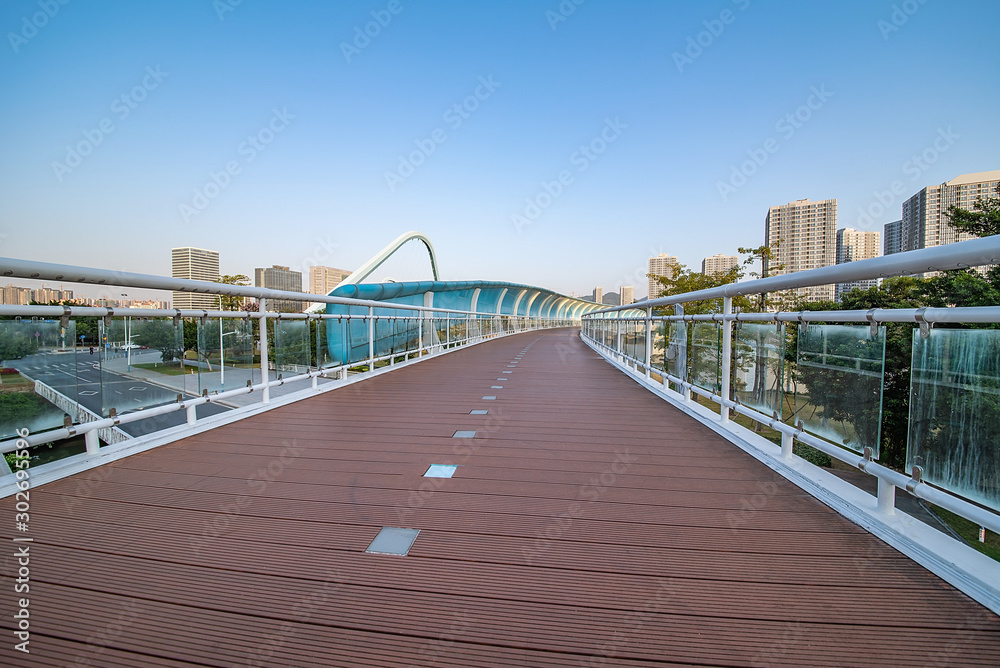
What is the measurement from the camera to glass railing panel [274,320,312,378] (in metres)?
4.51

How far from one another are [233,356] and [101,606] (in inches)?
111

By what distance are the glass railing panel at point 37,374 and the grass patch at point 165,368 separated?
1.36 feet

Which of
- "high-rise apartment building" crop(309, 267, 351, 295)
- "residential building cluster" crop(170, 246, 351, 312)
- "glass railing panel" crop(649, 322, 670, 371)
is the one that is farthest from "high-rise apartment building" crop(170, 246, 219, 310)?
"glass railing panel" crop(649, 322, 670, 371)

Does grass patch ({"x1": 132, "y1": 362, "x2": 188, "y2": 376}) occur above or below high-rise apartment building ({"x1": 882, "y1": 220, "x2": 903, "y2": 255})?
below

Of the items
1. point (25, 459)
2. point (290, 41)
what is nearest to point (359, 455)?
point (25, 459)

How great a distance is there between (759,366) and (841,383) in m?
0.82

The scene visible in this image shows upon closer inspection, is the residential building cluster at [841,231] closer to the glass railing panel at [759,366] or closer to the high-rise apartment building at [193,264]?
the glass railing panel at [759,366]

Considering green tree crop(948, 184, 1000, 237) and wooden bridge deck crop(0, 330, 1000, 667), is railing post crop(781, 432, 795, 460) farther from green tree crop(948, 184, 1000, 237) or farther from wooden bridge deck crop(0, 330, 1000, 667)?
green tree crop(948, 184, 1000, 237)

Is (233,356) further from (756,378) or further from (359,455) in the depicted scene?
(756,378)

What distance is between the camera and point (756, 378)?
10.0ft

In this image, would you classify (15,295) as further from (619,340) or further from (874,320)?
(619,340)

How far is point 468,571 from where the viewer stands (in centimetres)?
160

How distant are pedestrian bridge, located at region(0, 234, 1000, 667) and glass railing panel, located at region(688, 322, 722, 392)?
0.07 m

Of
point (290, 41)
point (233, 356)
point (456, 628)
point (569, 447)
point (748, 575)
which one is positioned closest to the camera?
point (456, 628)
